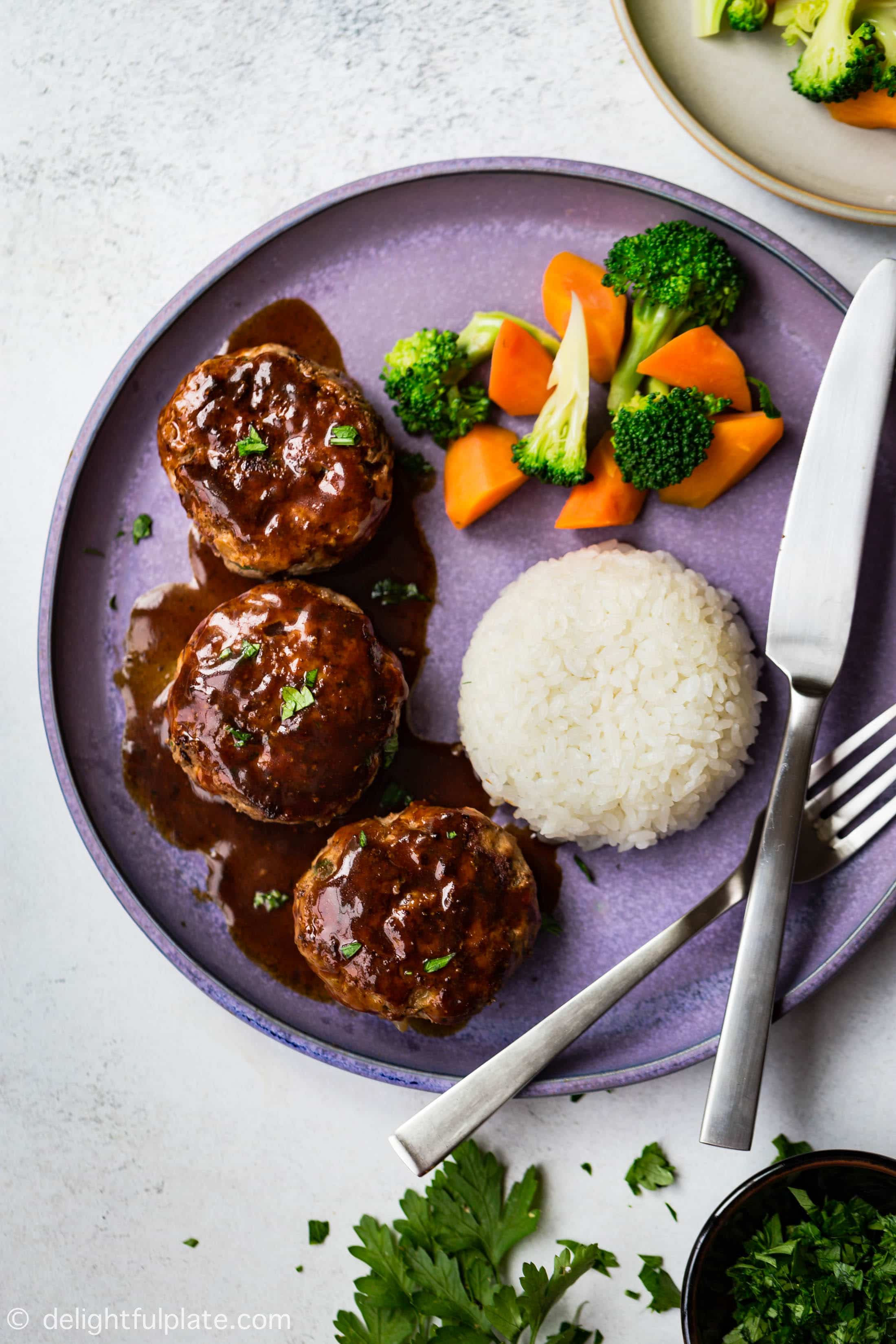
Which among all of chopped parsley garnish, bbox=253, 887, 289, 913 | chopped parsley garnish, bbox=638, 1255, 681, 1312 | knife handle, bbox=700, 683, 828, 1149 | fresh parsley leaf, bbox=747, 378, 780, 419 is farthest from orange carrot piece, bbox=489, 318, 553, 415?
chopped parsley garnish, bbox=638, 1255, 681, 1312

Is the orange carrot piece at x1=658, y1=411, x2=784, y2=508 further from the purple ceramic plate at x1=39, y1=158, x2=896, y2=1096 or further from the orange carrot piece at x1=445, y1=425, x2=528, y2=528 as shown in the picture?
the orange carrot piece at x1=445, y1=425, x2=528, y2=528

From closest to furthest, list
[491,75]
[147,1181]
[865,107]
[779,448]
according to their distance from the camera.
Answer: [865,107]
[779,448]
[491,75]
[147,1181]

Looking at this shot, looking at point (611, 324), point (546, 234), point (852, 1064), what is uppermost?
point (546, 234)

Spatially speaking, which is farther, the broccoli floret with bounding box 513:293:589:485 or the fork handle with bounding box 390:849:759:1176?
the broccoli floret with bounding box 513:293:589:485

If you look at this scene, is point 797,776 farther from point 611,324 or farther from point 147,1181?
point 147,1181

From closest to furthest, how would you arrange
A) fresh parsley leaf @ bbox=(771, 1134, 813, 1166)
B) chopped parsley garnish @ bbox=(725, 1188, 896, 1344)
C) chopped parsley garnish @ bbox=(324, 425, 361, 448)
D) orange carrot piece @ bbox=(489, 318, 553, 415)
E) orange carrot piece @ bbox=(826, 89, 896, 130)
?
1. chopped parsley garnish @ bbox=(725, 1188, 896, 1344)
2. orange carrot piece @ bbox=(826, 89, 896, 130)
3. chopped parsley garnish @ bbox=(324, 425, 361, 448)
4. orange carrot piece @ bbox=(489, 318, 553, 415)
5. fresh parsley leaf @ bbox=(771, 1134, 813, 1166)

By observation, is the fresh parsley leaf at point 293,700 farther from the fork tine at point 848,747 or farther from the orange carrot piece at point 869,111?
the orange carrot piece at point 869,111

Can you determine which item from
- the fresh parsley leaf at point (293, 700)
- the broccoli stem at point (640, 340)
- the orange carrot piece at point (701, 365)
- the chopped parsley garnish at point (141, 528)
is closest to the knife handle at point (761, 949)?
the orange carrot piece at point (701, 365)

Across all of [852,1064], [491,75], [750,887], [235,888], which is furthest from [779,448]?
[235,888]
